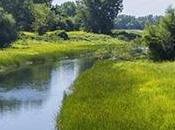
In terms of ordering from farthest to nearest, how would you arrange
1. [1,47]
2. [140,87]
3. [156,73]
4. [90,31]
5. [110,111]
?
[90,31], [1,47], [156,73], [140,87], [110,111]

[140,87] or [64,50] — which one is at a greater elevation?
[140,87]

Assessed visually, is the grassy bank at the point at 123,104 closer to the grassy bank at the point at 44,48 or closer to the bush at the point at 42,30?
the grassy bank at the point at 44,48

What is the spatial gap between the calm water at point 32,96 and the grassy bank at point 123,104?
2.88 meters

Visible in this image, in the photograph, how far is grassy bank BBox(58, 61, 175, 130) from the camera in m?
30.1

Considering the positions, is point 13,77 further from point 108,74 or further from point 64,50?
point 64,50

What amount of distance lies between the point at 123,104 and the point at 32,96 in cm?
1945

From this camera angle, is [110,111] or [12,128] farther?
[12,128]

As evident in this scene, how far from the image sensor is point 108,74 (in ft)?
182

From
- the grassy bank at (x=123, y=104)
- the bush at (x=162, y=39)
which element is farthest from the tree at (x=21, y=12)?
the grassy bank at (x=123, y=104)

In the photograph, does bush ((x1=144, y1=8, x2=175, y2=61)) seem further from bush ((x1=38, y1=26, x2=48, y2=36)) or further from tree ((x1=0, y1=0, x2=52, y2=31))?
tree ((x1=0, y1=0, x2=52, y2=31))

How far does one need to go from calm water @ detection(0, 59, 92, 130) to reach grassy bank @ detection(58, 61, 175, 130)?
288cm

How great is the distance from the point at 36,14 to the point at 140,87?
132 metres

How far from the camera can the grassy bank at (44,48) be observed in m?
91.2

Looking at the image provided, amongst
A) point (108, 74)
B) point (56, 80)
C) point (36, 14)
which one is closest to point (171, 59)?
point (56, 80)
